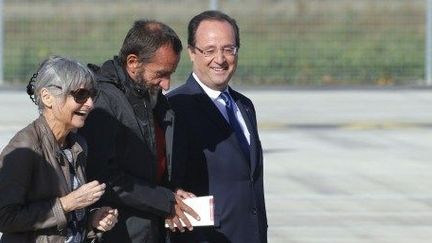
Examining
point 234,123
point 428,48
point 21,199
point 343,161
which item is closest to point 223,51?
point 234,123

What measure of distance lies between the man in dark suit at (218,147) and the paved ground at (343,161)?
4.34 metres

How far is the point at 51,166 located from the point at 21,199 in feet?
0.55

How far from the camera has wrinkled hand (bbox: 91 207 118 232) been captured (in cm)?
531

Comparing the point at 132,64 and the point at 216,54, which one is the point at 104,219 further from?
the point at 216,54

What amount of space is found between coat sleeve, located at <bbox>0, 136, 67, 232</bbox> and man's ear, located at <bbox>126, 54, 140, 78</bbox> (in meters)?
0.69

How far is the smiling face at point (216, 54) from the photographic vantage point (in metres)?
6.01

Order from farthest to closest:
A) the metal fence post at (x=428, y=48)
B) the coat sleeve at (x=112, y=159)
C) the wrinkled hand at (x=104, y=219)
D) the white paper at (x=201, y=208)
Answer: the metal fence post at (x=428, y=48) → the white paper at (x=201, y=208) → the coat sleeve at (x=112, y=159) → the wrinkled hand at (x=104, y=219)

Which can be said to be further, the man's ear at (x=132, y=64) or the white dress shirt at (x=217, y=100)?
the white dress shirt at (x=217, y=100)

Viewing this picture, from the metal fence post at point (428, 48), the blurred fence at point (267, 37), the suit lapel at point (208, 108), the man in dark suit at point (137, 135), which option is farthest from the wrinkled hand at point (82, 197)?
the metal fence post at point (428, 48)

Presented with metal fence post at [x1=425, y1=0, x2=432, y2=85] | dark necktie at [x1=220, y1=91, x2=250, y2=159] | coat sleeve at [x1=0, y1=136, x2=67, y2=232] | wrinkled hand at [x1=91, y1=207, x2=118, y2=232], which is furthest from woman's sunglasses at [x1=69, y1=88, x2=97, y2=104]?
metal fence post at [x1=425, y1=0, x2=432, y2=85]

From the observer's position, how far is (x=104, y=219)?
5.31 m

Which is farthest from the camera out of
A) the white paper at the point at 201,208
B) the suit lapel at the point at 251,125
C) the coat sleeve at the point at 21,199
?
the suit lapel at the point at 251,125

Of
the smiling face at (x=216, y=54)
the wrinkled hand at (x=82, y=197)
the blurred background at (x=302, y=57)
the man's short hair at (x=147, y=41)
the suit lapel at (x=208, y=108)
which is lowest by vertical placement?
the blurred background at (x=302, y=57)

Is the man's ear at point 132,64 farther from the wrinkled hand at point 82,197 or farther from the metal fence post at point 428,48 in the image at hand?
the metal fence post at point 428,48
